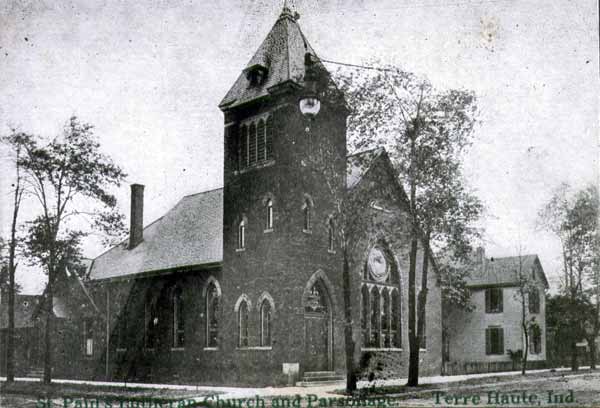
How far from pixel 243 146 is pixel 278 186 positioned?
115 inches

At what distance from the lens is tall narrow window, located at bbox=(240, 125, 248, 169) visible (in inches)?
1072

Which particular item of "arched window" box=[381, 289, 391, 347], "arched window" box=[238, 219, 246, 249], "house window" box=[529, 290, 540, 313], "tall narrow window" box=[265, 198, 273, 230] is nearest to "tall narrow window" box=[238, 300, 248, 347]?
"arched window" box=[238, 219, 246, 249]

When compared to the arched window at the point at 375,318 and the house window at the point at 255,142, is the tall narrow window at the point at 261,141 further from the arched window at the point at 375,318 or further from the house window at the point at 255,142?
the arched window at the point at 375,318

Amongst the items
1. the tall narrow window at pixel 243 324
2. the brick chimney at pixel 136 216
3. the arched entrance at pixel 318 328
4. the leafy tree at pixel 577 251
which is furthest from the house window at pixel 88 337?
the leafy tree at pixel 577 251

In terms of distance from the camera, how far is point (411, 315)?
25.5 meters

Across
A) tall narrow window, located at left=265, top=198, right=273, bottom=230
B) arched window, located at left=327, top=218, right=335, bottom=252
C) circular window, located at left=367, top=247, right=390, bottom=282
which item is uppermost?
tall narrow window, located at left=265, top=198, right=273, bottom=230

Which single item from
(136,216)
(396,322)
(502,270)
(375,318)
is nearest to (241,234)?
(375,318)

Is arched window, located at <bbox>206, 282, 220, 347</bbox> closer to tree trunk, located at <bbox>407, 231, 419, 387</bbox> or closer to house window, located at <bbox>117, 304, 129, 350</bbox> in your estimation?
house window, located at <bbox>117, 304, 129, 350</bbox>

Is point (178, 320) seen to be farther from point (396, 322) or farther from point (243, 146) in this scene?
point (396, 322)

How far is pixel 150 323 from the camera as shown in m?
31.4

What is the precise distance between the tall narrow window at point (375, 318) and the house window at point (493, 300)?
1761cm

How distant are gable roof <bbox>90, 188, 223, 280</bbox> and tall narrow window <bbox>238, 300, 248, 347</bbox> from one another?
2.39 meters

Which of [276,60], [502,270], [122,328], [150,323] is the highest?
[276,60]

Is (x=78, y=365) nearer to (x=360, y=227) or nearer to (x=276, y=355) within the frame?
(x=276, y=355)
